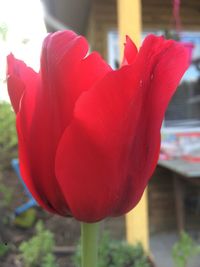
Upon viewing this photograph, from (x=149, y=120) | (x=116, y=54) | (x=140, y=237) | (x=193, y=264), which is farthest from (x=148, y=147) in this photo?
(x=116, y=54)

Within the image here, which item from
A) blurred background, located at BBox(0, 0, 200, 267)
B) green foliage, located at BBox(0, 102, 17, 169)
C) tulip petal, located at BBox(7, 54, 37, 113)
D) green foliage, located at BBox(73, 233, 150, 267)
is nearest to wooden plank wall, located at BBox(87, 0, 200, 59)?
blurred background, located at BBox(0, 0, 200, 267)

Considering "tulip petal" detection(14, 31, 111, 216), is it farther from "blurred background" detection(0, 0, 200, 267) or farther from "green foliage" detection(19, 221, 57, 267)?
"blurred background" detection(0, 0, 200, 267)

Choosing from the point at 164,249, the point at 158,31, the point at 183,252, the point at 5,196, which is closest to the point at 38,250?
the point at 183,252

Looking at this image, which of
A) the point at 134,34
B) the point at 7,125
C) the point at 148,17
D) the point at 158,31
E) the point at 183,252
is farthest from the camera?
the point at 148,17

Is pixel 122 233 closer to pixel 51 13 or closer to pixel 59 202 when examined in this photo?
pixel 51 13

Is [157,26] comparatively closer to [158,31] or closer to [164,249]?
[158,31]

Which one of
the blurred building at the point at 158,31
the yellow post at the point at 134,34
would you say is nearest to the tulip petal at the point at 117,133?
the yellow post at the point at 134,34
